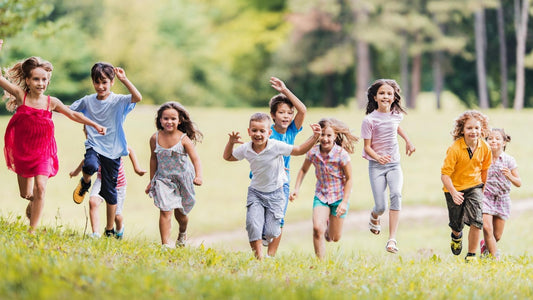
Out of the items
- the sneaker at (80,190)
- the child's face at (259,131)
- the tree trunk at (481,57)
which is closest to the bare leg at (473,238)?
the child's face at (259,131)

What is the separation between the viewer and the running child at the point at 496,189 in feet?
27.2

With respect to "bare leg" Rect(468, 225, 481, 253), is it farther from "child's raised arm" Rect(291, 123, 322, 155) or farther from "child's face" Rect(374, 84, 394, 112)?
"child's raised arm" Rect(291, 123, 322, 155)

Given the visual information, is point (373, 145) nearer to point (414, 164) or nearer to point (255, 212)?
point (255, 212)

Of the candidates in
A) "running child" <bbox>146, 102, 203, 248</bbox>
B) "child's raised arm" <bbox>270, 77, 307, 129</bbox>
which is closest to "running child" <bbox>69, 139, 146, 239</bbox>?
"running child" <bbox>146, 102, 203, 248</bbox>

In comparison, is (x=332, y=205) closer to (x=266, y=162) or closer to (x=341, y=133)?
(x=341, y=133)

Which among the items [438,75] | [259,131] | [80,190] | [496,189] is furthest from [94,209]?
[438,75]

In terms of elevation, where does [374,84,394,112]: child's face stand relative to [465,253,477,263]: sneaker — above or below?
above

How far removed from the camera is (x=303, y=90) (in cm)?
4544

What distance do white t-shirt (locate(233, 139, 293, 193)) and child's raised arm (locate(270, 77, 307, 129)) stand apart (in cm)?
50

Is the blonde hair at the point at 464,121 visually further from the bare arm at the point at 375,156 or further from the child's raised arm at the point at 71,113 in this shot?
the child's raised arm at the point at 71,113

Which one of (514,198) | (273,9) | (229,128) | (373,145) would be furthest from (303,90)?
(373,145)

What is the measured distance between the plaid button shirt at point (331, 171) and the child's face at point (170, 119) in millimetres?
1539

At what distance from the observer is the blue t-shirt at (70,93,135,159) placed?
7.77 meters

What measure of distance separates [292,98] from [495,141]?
106 inches
